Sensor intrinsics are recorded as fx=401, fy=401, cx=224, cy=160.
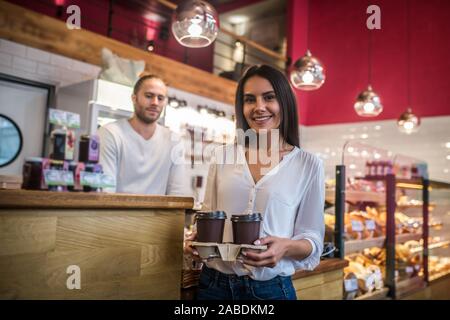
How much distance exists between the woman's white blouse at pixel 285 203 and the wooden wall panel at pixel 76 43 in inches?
134

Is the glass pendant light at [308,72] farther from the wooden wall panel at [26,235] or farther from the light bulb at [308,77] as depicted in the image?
the wooden wall panel at [26,235]

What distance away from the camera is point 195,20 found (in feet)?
7.45

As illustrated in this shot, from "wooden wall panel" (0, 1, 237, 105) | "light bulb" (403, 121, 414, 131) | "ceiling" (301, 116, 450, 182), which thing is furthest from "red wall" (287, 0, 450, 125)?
"wooden wall panel" (0, 1, 237, 105)

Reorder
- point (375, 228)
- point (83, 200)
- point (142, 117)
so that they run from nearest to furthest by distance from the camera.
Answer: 1. point (83, 200)
2. point (142, 117)
3. point (375, 228)

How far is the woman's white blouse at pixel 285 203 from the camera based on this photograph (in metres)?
1.25

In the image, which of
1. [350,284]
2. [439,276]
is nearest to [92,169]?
[350,284]

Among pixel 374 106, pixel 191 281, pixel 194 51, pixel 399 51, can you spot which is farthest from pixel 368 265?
pixel 194 51

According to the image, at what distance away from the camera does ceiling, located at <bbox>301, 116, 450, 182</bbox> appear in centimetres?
554

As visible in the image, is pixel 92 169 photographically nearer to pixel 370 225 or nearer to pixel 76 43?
pixel 370 225

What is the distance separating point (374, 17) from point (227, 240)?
5.32 ft

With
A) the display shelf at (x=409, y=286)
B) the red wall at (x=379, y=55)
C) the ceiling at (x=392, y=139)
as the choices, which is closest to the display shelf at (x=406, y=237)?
the display shelf at (x=409, y=286)

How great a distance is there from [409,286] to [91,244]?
3242mm
